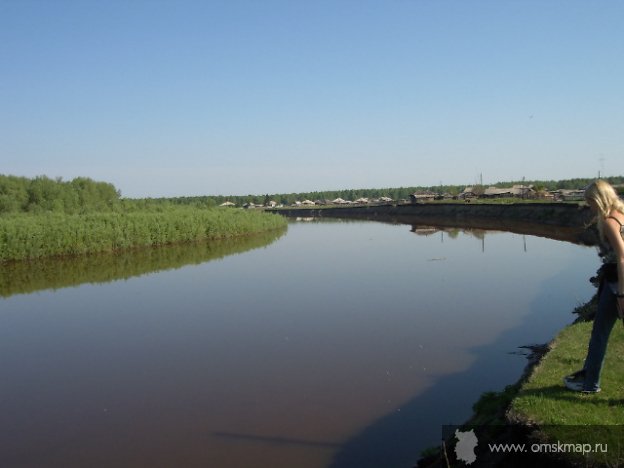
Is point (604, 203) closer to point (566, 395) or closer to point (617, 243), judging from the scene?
point (617, 243)

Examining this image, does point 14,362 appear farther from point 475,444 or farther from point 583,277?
point 583,277

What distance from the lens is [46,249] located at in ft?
107

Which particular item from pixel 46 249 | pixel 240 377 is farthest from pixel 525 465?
pixel 46 249

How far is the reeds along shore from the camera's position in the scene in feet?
106

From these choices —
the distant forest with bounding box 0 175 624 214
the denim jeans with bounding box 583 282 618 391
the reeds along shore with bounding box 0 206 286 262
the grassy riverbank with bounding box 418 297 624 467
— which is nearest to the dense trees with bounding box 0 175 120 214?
the distant forest with bounding box 0 175 624 214

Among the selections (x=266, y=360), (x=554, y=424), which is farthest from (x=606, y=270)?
(x=266, y=360)

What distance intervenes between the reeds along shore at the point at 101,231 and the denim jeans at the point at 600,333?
111 feet

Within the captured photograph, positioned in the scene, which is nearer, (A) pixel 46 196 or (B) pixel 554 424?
(B) pixel 554 424

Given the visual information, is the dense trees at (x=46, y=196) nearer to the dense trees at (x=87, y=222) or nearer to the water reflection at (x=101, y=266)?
the dense trees at (x=87, y=222)

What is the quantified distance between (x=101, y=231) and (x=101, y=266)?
727 centimetres

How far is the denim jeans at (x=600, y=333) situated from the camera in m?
5.00

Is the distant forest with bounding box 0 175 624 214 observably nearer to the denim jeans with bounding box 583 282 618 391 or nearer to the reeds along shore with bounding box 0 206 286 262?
the reeds along shore with bounding box 0 206 286 262

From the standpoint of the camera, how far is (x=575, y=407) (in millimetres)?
5051

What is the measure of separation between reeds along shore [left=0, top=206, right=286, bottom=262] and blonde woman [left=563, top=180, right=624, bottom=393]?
1333 inches
